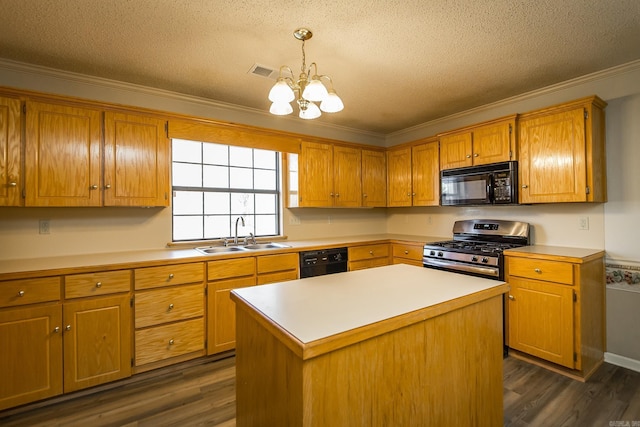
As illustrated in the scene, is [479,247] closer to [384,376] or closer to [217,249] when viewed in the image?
[384,376]

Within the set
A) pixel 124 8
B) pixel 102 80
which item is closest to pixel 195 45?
pixel 124 8

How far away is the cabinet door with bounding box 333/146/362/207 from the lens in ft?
12.0

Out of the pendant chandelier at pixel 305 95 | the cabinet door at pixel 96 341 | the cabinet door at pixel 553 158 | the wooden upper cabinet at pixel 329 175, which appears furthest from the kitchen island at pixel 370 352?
the wooden upper cabinet at pixel 329 175

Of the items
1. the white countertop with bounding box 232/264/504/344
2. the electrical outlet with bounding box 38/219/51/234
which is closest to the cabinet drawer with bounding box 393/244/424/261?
the white countertop with bounding box 232/264/504/344

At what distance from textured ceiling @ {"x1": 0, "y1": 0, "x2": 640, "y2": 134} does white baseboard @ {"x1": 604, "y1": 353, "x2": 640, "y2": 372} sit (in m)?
2.37

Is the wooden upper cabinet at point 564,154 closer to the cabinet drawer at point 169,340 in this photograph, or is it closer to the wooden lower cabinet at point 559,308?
the wooden lower cabinet at point 559,308

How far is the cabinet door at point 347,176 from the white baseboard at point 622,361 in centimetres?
268

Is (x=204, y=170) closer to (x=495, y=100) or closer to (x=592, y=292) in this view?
(x=495, y=100)

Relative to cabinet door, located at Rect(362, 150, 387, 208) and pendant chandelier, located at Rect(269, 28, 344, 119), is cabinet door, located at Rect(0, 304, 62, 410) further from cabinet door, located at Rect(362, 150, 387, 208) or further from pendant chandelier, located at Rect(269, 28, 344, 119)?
cabinet door, located at Rect(362, 150, 387, 208)

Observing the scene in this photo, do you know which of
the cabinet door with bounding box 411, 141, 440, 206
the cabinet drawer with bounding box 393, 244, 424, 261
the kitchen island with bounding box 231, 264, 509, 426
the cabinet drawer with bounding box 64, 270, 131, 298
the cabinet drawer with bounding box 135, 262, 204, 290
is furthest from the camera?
the cabinet door with bounding box 411, 141, 440, 206

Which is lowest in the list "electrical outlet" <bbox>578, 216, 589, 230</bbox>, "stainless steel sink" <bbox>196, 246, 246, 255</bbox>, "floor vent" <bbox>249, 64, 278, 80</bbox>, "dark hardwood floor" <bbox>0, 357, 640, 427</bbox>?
"dark hardwood floor" <bbox>0, 357, 640, 427</bbox>

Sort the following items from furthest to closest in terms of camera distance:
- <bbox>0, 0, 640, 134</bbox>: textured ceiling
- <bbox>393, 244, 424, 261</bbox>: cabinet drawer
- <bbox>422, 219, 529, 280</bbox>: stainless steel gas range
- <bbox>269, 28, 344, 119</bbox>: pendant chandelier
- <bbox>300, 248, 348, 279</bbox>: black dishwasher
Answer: <bbox>393, 244, 424, 261</bbox>: cabinet drawer < <bbox>300, 248, 348, 279</bbox>: black dishwasher < <bbox>422, 219, 529, 280</bbox>: stainless steel gas range < <bbox>0, 0, 640, 134</bbox>: textured ceiling < <bbox>269, 28, 344, 119</bbox>: pendant chandelier

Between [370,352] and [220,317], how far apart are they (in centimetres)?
188

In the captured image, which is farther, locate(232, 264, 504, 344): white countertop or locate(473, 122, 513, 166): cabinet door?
locate(473, 122, 513, 166): cabinet door
